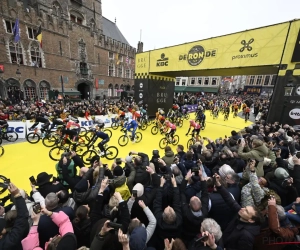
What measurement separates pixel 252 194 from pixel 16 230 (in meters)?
3.91

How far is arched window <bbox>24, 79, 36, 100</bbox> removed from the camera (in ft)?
67.7

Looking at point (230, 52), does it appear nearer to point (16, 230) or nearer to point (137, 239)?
point (137, 239)

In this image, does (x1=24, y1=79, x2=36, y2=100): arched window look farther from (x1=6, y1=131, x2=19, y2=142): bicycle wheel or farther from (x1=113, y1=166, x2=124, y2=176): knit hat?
(x1=113, y1=166, x2=124, y2=176): knit hat

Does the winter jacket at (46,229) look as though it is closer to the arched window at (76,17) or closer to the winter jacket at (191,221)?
the winter jacket at (191,221)

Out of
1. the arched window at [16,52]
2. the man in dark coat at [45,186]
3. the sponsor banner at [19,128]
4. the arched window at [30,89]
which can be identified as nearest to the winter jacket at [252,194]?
the man in dark coat at [45,186]

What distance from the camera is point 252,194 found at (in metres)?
2.82

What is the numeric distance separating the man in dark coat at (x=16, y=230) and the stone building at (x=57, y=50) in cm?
2377

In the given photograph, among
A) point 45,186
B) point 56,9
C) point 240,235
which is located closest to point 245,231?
point 240,235

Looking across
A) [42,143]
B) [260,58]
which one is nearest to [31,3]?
[42,143]

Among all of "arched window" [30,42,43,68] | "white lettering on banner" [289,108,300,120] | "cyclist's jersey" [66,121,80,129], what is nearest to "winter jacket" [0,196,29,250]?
"cyclist's jersey" [66,121,80,129]

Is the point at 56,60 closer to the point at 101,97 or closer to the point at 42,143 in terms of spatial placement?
the point at 101,97

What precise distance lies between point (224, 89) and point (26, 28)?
56490 mm

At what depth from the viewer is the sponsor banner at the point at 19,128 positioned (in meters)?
8.41

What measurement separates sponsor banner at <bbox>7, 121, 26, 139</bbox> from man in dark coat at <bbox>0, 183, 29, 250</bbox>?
8336mm
